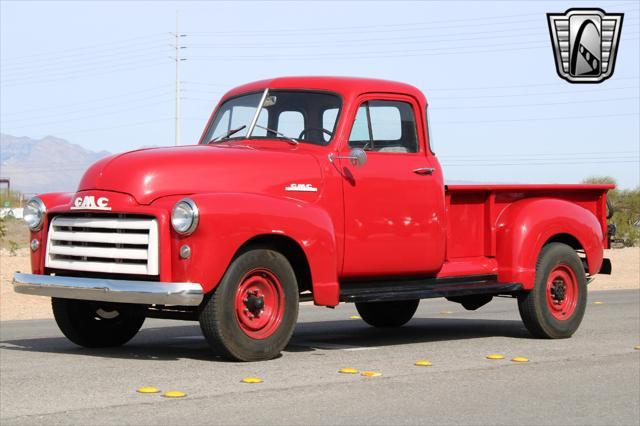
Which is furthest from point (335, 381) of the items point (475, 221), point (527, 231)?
point (527, 231)

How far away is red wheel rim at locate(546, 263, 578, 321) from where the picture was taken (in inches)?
442

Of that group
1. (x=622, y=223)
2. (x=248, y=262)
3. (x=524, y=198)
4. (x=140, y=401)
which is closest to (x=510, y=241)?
(x=524, y=198)

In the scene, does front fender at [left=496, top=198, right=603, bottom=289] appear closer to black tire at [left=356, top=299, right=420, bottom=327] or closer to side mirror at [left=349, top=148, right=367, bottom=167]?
black tire at [left=356, top=299, right=420, bottom=327]

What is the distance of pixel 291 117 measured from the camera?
1019 centimetres

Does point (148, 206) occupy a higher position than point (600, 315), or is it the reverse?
point (148, 206)

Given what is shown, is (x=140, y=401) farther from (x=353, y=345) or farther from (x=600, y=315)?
(x=600, y=315)

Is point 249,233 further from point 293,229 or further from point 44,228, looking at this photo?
point 44,228

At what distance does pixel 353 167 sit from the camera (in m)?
9.78

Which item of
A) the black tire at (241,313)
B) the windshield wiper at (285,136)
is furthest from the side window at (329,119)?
the black tire at (241,313)

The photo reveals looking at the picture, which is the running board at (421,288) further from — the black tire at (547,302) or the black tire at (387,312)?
the black tire at (387,312)

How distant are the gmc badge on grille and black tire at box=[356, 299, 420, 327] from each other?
14.2 feet

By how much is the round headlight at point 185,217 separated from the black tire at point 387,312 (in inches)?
173

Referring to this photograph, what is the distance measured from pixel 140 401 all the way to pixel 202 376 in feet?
3.47

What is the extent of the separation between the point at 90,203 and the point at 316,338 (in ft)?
10.4
